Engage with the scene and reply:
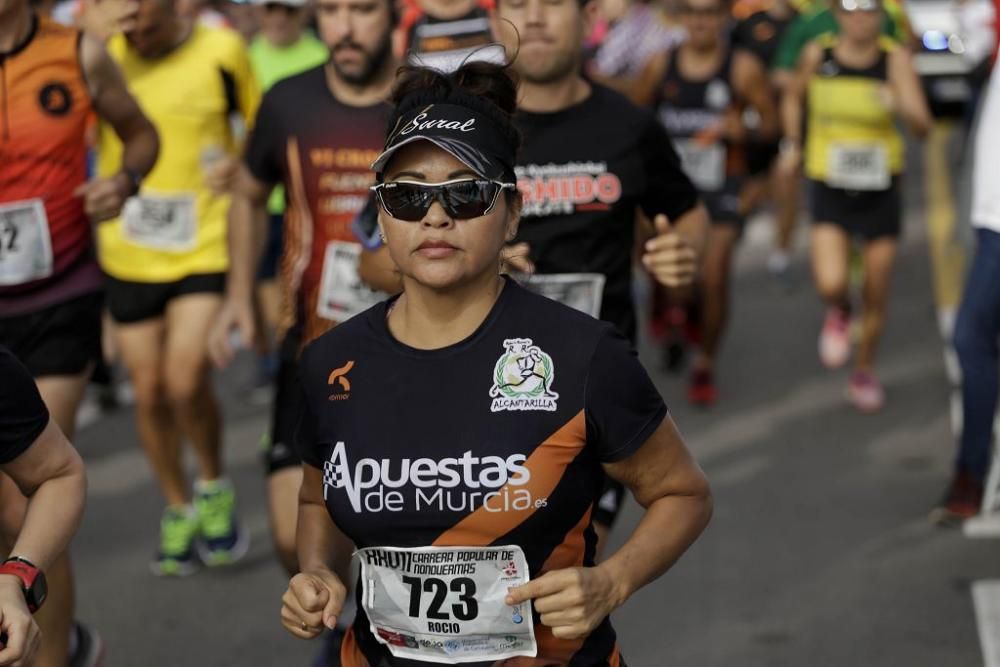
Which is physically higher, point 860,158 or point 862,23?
point 862,23

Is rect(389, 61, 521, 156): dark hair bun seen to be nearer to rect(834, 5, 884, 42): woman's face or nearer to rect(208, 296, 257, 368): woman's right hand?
rect(208, 296, 257, 368): woman's right hand

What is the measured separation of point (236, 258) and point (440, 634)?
2891 millimetres

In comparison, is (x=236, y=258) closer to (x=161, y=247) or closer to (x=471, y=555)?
(x=161, y=247)

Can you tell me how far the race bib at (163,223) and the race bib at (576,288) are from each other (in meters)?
2.25

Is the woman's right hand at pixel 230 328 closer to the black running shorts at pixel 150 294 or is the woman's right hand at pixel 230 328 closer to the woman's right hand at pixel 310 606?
the black running shorts at pixel 150 294

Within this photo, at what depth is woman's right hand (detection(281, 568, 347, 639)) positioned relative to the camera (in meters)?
A: 2.99

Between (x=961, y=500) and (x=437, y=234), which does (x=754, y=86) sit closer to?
(x=961, y=500)

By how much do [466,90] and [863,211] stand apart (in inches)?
226

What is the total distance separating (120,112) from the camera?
5.57 m

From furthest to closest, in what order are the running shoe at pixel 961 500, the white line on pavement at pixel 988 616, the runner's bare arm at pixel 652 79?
the runner's bare arm at pixel 652 79 → the running shoe at pixel 961 500 → the white line on pavement at pixel 988 616

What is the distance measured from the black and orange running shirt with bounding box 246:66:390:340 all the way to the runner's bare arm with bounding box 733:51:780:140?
3928mm

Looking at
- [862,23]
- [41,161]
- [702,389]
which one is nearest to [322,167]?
[41,161]

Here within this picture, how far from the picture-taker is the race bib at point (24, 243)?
17.0 feet

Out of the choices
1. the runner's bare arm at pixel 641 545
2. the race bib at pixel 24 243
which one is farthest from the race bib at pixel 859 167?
the runner's bare arm at pixel 641 545
